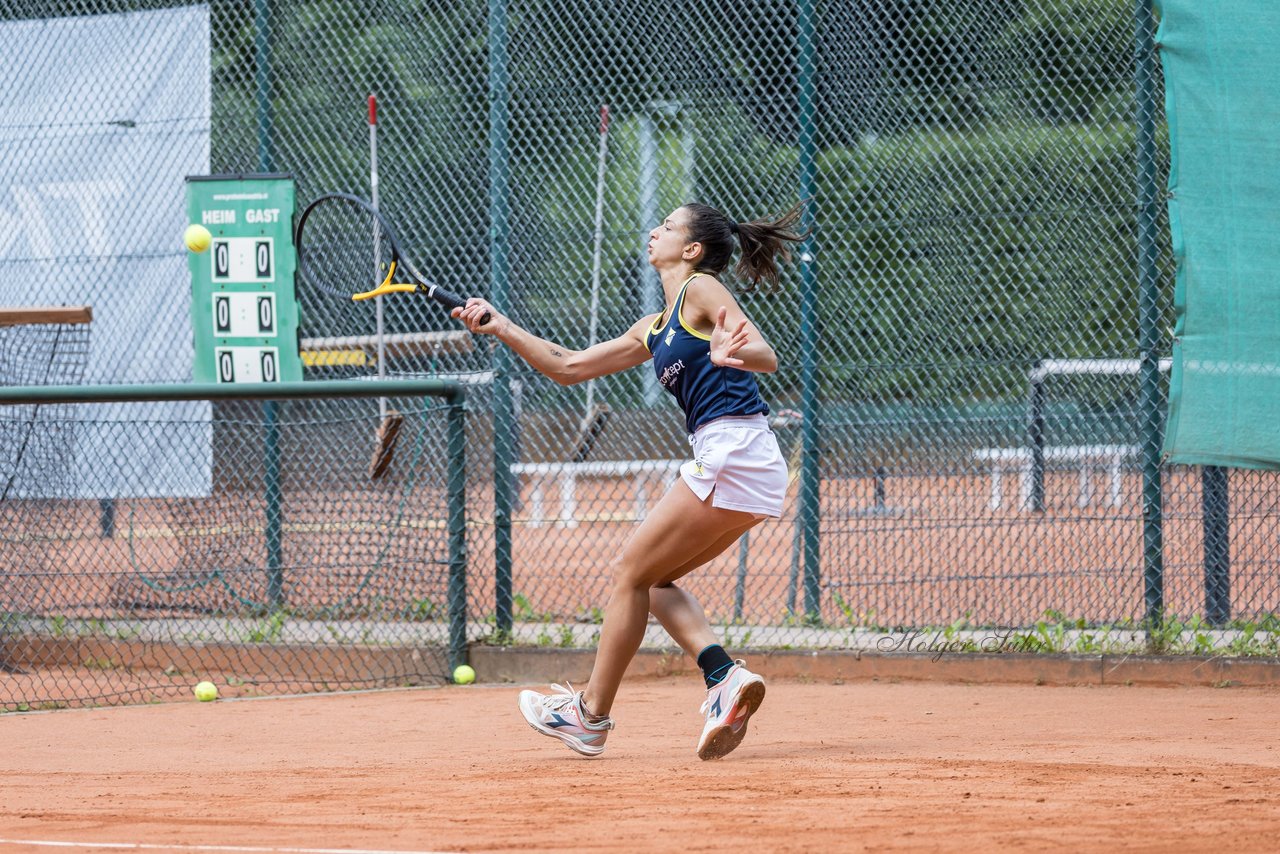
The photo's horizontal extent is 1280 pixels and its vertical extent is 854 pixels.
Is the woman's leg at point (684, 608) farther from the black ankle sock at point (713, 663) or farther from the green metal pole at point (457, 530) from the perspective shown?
the green metal pole at point (457, 530)

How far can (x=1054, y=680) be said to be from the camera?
708cm

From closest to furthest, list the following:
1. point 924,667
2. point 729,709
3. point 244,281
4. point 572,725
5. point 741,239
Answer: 1. point 729,709
2. point 572,725
3. point 741,239
4. point 924,667
5. point 244,281

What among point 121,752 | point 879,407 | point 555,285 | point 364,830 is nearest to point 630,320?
point 555,285

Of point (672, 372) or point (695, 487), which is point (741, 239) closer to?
point (672, 372)

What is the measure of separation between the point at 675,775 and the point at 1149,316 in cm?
359

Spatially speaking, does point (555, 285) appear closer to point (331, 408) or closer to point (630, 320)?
point (630, 320)

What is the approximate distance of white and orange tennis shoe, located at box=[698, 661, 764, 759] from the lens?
16.2 feet

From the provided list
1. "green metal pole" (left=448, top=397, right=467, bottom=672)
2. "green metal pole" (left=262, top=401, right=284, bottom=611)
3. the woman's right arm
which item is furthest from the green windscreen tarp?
"green metal pole" (left=262, top=401, right=284, bottom=611)

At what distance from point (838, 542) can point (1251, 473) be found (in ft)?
6.57

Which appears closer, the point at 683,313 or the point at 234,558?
the point at 683,313

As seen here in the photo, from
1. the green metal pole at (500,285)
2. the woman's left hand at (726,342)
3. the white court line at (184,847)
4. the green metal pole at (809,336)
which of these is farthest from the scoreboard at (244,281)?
the white court line at (184,847)

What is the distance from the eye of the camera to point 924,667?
7273mm

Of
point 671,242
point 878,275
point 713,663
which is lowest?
point 713,663

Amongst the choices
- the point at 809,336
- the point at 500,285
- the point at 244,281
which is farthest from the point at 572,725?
the point at 244,281
